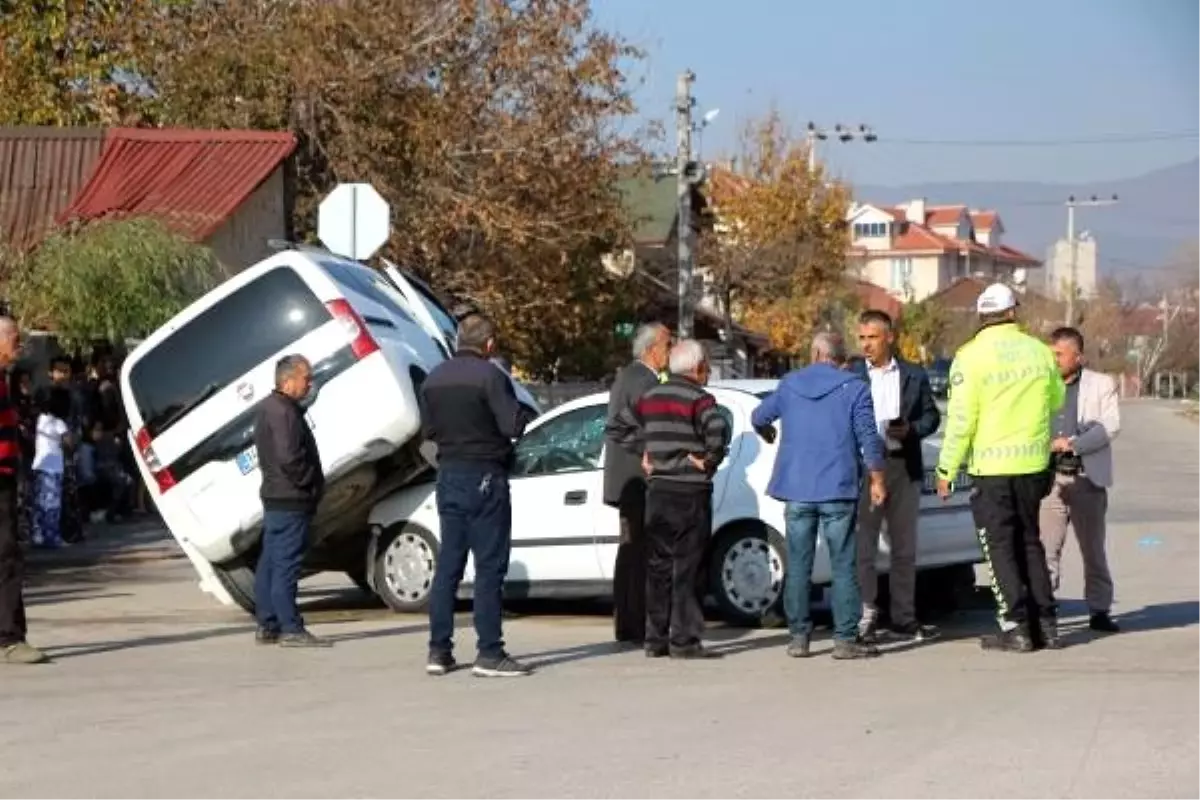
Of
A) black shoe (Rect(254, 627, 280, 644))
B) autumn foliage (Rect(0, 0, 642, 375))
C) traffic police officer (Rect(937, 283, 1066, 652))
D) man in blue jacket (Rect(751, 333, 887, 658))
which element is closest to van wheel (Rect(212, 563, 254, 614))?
black shoe (Rect(254, 627, 280, 644))

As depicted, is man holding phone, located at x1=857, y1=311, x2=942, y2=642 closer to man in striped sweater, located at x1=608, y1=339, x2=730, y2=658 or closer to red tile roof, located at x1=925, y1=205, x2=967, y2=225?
man in striped sweater, located at x1=608, y1=339, x2=730, y2=658

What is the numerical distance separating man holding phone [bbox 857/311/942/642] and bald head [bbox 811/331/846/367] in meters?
0.52

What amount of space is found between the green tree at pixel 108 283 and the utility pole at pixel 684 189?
12.3 metres

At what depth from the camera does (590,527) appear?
13109 mm

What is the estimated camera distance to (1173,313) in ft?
443

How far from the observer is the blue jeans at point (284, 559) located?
470 inches

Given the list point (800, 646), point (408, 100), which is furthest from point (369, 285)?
point (408, 100)

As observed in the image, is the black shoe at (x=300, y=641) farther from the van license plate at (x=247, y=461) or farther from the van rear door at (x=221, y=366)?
the van rear door at (x=221, y=366)

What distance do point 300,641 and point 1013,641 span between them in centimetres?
406

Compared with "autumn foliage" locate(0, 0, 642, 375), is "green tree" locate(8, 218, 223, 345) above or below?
below

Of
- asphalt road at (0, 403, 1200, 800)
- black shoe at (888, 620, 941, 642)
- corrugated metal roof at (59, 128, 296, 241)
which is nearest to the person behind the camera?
asphalt road at (0, 403, 1200, 800)

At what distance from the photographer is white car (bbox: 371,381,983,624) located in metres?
12.6

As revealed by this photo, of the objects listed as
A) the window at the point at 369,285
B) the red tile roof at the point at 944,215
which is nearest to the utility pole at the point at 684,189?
the window at the point at 369,285

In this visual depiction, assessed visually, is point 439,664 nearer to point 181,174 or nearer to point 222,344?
point 222,344
